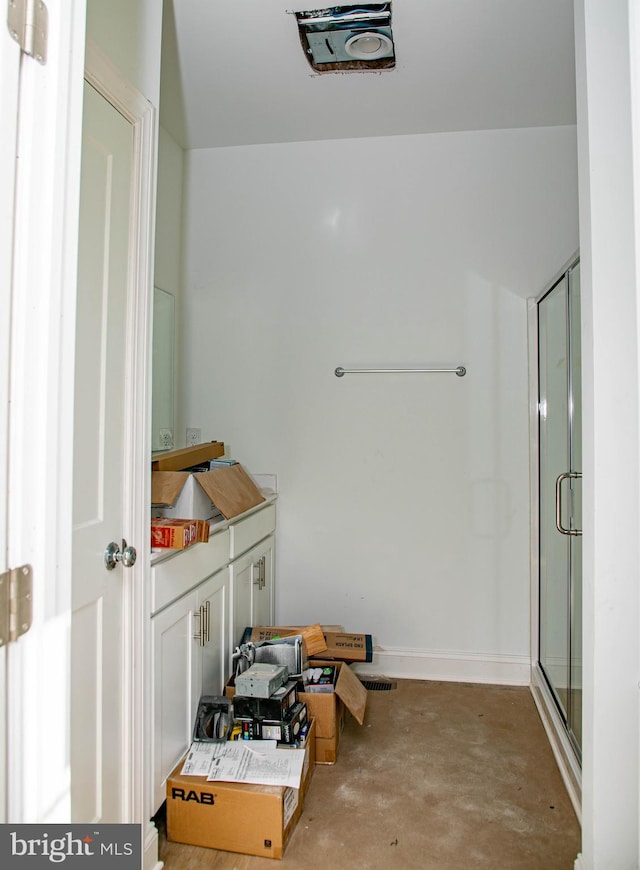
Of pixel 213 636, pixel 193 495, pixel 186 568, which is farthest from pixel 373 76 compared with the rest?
pixel 213 636

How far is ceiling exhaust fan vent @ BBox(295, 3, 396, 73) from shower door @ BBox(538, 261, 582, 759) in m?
1.02

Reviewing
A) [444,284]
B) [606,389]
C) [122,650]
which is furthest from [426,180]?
[122,650]

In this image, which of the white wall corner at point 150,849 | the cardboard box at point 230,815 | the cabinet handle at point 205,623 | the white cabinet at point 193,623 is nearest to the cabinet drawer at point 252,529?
the white cabinet at point 193,623

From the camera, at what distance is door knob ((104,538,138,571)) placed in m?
1.39

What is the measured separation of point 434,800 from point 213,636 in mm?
865

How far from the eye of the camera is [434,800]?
6.08 feet

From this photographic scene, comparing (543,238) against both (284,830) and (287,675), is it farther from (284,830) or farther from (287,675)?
(284,830)

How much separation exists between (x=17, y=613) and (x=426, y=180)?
257 centimetres

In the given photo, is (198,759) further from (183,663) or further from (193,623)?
(193,623)

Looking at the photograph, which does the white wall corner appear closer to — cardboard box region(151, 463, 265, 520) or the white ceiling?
cardboard box region(151, 463, 265, 520)

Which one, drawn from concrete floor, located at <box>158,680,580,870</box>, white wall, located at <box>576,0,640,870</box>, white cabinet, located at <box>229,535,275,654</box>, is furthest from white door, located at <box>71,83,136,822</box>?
white wall, located at <box>576,0,640,870</box>

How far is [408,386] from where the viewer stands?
2.77 m

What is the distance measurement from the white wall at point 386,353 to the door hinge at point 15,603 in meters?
2.03

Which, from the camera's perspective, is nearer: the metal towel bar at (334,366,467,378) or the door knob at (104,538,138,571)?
the door knob at (104,538,138,571)
